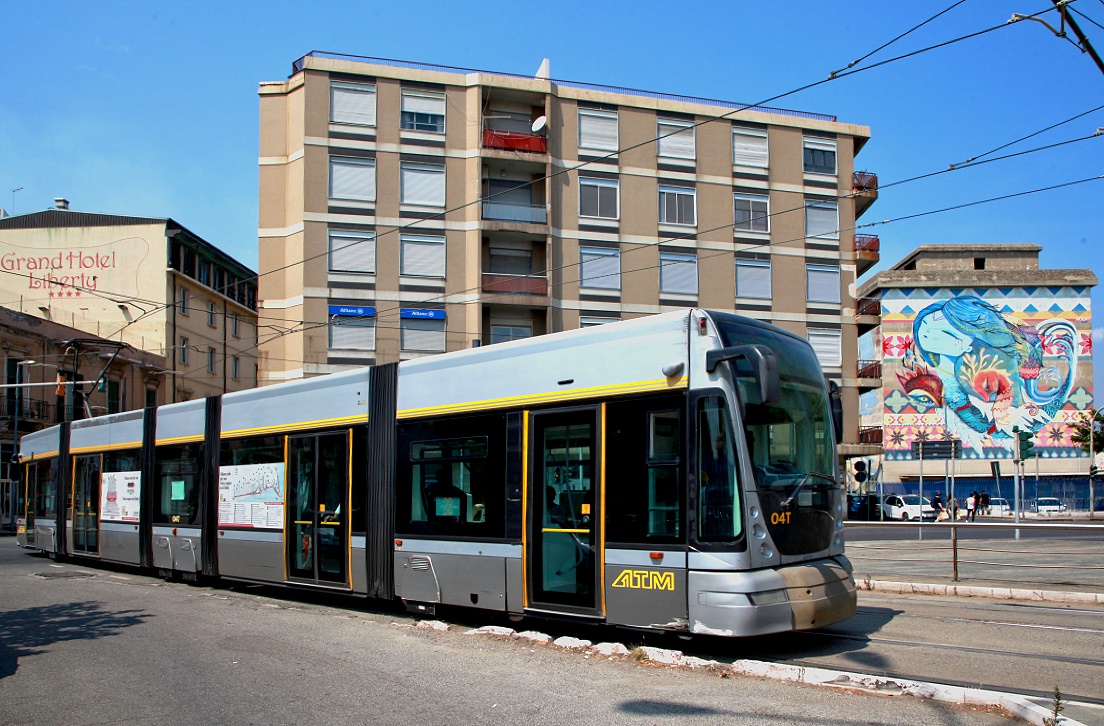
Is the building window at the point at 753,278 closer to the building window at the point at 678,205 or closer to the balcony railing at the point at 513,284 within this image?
the building window at the point at 678,205

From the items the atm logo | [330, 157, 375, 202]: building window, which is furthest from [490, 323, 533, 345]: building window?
the atm logo

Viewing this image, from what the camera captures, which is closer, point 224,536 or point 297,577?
point 297,577

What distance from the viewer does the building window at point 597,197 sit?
39.8m

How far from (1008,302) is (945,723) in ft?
224

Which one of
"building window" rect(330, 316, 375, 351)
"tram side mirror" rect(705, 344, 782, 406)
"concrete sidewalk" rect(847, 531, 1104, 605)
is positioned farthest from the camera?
"building window" rect(330, 316, 375, 351)

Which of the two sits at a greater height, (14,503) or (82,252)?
(82,252)

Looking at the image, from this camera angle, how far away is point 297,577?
1280 cm

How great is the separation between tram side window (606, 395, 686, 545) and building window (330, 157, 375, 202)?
3056cm

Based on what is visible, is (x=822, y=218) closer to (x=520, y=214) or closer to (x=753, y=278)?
(x=753, y=278)

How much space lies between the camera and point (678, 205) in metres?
40.9

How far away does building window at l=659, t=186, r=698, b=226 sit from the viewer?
40.7 metres

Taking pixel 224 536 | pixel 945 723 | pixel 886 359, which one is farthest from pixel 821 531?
pixel 886 359

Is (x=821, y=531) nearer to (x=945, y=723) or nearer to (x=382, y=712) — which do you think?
(x=945, y=723)

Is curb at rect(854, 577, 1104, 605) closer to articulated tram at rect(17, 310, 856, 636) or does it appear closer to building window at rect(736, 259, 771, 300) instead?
articulated tram at rect(17, 310, 856, 636)
